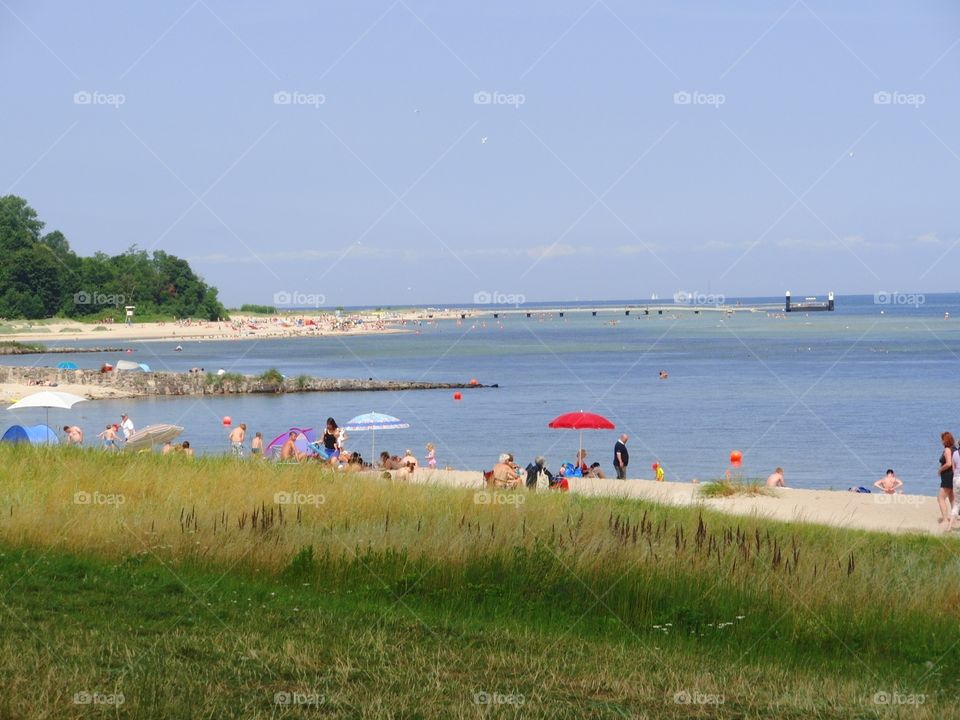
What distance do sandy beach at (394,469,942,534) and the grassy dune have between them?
5955 millimetres

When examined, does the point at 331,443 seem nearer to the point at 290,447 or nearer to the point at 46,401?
the point at 290,447

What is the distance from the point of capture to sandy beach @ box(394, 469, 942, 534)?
68.4 feet

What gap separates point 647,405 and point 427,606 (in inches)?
2002

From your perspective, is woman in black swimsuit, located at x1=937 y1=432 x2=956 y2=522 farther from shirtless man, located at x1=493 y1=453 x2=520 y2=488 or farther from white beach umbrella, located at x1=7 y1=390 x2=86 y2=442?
white beach umbrella, located at x1=7 y1=390 x2=86 y2=442

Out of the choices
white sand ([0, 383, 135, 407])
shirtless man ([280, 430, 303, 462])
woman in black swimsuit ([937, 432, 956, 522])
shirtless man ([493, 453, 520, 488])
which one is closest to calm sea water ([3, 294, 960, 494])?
white sand ([0, 383, 135, 407])

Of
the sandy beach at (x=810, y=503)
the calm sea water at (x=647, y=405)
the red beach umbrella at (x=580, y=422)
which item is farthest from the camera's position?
the calm sea water at (x=647, y=405)

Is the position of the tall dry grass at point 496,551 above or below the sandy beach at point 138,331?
below

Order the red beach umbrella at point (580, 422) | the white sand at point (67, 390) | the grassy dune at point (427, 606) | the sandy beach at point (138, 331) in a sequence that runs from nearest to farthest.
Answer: the grassy dune at point (427, 606), the red beach umbrella at point (580, 422), the white sand at point (67, 390), the sandy beach at point (138, 331)

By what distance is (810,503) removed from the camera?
81.2 feet

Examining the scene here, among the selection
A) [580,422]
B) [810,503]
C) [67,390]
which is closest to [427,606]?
[810,503]

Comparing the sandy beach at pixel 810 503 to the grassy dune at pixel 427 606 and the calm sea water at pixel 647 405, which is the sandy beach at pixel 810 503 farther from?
the calm sea water at pixel 647 405

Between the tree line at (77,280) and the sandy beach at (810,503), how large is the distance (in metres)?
117

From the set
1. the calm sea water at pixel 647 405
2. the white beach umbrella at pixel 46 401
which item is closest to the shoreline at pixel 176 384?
the calm sea water at pixel 647 405

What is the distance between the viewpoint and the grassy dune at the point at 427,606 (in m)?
6.71
